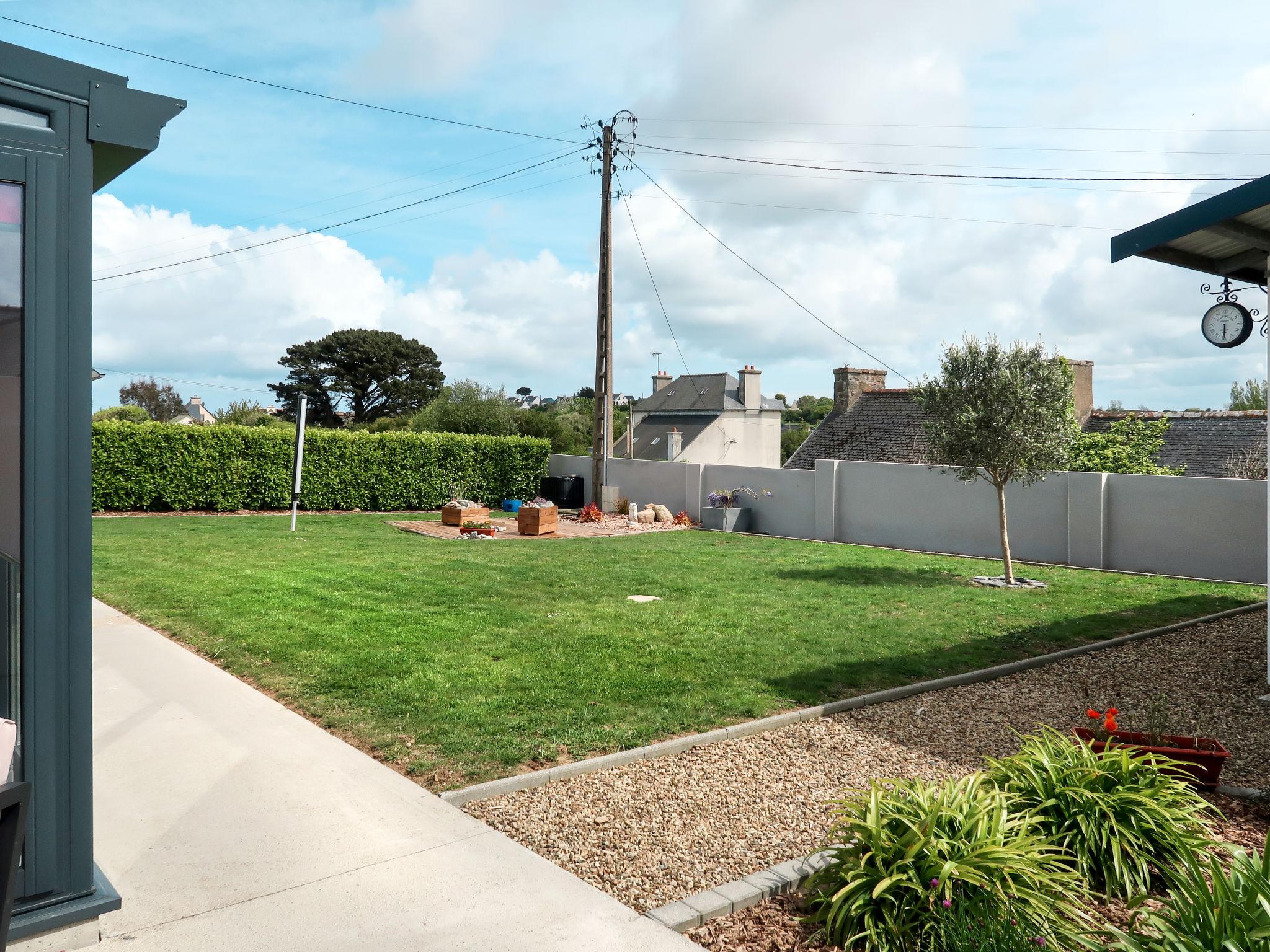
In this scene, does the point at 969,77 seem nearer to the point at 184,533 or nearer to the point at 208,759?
the point at 208,759

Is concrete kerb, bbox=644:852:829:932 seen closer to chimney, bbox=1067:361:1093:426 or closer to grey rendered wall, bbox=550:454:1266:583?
grey rendered wall, bbox=550:454:1266:583

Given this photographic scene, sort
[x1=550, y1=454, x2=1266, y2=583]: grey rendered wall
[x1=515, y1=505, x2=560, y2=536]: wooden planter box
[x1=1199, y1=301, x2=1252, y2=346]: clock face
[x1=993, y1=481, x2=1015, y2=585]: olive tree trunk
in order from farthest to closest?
[x1=515, y1=505, x2=560, y2=536]: wooden planter box
[x1=550, y1=454, x2=1266, y2=583]: grey rendered wall
[x1=993, y1=481, x2=1015, y2=585]: olive tree trunk
[x1=1199, y1=301, x2=1252, y2=346]: clock face

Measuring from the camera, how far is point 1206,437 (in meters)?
20.5

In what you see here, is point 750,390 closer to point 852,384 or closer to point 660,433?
point 660,433

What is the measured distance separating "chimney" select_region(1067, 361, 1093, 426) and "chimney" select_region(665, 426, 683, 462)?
15670 mm

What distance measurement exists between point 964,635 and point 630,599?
350 cm

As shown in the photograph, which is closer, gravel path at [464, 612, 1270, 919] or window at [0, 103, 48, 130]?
window at [0, 103, 48, 130]

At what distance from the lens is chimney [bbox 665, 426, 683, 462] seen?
35581 mm

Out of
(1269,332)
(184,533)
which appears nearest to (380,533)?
(184,533)

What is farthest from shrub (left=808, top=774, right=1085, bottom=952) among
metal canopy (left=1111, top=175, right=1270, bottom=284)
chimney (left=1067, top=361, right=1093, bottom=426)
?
chimney (left=1067, top=361, right=1093, bottom=426)

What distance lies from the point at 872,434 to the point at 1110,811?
21909mm

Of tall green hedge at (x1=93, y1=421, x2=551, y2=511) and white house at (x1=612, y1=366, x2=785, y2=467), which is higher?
white house at (x1=612, y1=366, x2=785, y2=467)

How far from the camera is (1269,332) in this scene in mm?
6055

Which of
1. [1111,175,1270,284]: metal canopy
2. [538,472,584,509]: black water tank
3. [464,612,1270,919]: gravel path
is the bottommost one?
[464,612,1270,919]: gravel path
